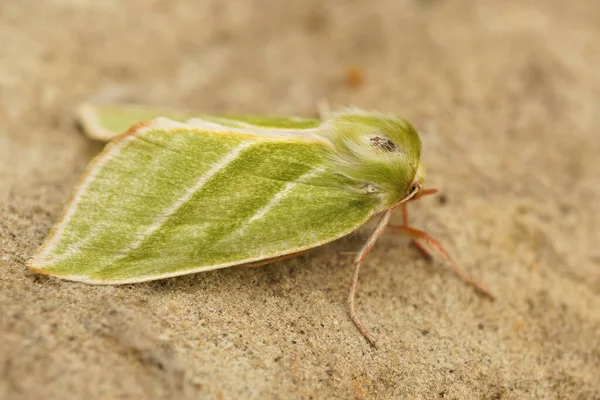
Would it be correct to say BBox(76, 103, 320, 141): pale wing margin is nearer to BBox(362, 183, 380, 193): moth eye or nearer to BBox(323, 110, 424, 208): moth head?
BBox(323, 110, 424, 208): moth head

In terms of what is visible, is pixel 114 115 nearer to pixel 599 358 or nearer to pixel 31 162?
pixel 31 162

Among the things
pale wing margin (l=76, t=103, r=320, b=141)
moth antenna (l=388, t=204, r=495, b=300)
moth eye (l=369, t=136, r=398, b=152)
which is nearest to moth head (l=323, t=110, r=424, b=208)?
moth eye (l=369, t=136, r=398, b=152)

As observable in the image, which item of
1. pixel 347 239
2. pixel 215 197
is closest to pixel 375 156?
pixel 347 239

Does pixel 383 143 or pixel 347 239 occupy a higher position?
pixel 383 143

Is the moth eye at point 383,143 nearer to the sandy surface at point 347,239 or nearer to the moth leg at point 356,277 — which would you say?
the moth leg at point 356,277

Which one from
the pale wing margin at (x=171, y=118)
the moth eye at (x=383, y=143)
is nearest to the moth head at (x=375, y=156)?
the moth eye at (x=383, y=143)

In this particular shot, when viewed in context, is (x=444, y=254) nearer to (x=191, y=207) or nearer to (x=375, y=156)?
(x=375, y=156)

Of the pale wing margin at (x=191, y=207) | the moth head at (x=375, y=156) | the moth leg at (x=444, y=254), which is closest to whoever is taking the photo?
the pale wing margin at (x=191, y=207)
